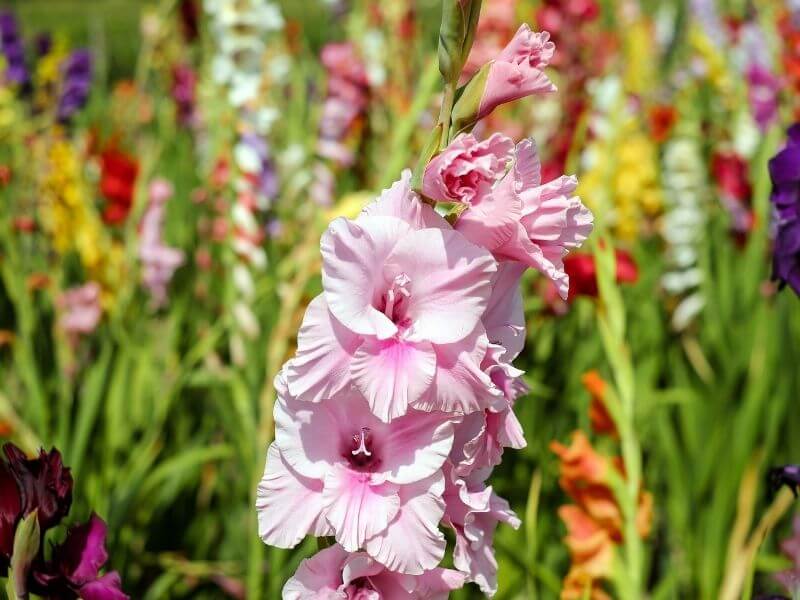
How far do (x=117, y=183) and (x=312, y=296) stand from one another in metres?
0.96

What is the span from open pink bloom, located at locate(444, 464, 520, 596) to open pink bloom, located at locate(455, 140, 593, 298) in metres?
0.16

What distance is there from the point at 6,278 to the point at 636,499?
5.02 feet

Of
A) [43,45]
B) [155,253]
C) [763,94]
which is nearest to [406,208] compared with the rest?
[155,253]

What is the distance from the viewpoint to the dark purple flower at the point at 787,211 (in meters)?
0.88

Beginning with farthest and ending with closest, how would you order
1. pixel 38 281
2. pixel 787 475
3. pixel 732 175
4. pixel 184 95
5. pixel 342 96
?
pixel 184 95 → pixel 732 175 → pixel 342 96 → pixel 38 281 → pixel 787 475

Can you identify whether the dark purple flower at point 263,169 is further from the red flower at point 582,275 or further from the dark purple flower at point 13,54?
the red flower at point 582,275

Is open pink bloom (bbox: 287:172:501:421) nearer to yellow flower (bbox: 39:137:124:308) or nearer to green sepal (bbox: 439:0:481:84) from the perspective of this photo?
green sepal (bbox: 439:0:481:84)

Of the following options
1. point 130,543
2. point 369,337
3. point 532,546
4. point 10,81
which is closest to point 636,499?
point 532,546

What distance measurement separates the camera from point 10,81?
102 inches

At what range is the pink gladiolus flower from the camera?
6.28ft

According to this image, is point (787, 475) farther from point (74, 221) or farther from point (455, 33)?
point (74, 221)

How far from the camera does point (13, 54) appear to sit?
265cm

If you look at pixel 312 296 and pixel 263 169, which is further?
pixel 263 169

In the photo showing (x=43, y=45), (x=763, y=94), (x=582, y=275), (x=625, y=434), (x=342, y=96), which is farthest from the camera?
(x=763, y=94)
